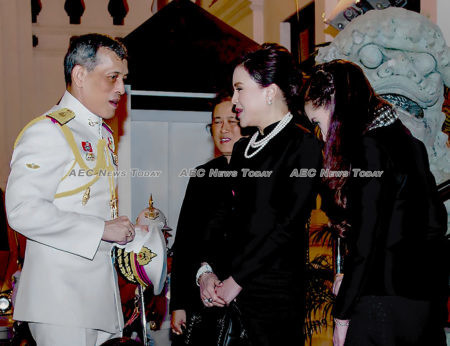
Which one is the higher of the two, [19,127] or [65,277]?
[19,127]

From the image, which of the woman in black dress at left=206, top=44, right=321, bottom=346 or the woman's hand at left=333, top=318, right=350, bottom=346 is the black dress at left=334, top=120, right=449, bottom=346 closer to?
the woman's hand at left=333, top=318, right=350, bottom=346

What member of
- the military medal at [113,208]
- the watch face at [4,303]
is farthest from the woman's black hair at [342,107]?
the watch face at [4,303]

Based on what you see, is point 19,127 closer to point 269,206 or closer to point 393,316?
point 269,206

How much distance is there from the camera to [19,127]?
19.4ft

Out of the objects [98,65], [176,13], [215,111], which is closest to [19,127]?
[176,13]

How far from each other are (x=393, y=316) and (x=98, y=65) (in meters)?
1.41

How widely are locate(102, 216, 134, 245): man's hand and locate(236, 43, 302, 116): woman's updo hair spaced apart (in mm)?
761

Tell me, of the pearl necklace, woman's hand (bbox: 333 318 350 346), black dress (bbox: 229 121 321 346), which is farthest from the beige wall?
woman's hand (bbox: 333 318 350 346)

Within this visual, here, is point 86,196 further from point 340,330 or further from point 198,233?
point 340,330

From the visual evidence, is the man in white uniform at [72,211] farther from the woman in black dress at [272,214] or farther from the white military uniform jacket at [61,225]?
the woman in black dress at [272,214]

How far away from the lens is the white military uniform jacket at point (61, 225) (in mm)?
1745

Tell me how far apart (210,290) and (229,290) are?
0.51ft

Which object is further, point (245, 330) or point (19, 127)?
point (19, 127)

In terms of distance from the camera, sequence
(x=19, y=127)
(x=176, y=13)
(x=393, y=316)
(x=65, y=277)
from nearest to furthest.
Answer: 1. (x=393, y=316)
2. (x=65, y=277)
3. (x=176, y=13)
4. (x=19, y=127)
